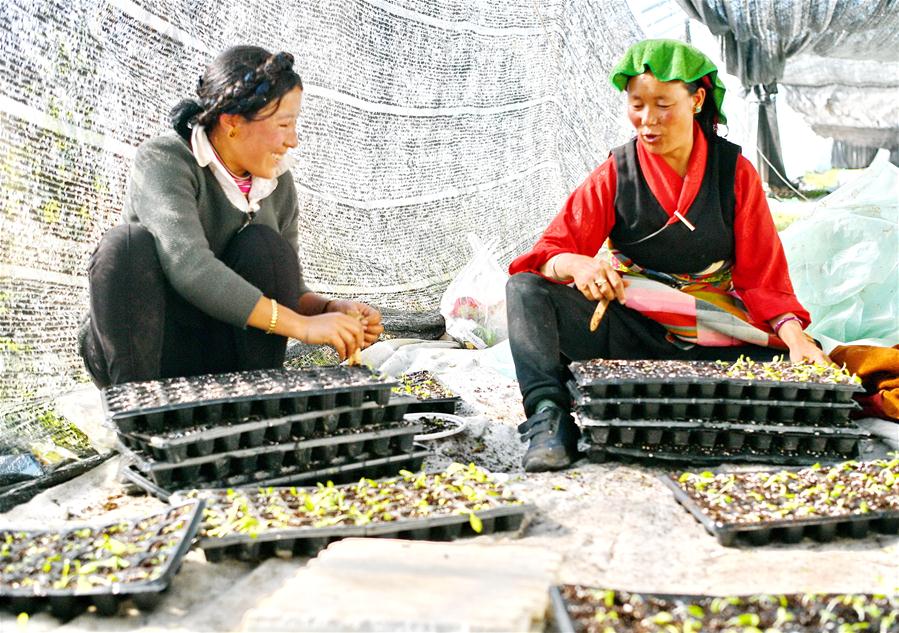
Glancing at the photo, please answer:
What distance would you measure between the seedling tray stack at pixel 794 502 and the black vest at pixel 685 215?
856mm

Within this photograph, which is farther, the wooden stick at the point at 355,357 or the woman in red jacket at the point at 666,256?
the woman in red jacket at the point at 666,256

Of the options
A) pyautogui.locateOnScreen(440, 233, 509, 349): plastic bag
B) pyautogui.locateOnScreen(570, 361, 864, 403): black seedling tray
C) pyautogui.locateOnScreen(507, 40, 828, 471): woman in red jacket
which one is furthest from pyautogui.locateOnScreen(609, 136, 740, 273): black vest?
pyautogui.locateOnScreen(440, 233, 509, 349): plastic bag

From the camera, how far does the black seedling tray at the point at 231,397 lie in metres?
2.06

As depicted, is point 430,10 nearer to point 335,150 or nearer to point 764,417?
point 335,150

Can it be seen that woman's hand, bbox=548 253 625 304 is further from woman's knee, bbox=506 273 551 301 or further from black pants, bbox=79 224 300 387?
black pants, bbox=79 224 300 387

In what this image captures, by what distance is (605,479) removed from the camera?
7.84 ft

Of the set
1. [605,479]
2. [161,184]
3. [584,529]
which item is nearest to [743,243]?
[605,479]

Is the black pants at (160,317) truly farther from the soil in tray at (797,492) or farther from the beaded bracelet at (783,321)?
the beaded bracelet at (783,321)

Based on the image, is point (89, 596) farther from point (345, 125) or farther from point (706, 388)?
point (345, 125)

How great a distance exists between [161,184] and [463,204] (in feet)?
8.30

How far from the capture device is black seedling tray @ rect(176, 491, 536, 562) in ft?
5.90

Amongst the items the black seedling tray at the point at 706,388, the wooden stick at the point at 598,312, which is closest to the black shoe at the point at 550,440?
the black seedling tray at the point at 706,388

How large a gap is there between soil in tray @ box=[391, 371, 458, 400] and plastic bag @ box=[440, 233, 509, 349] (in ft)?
2.66

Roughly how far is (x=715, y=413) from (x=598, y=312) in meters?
0.46
